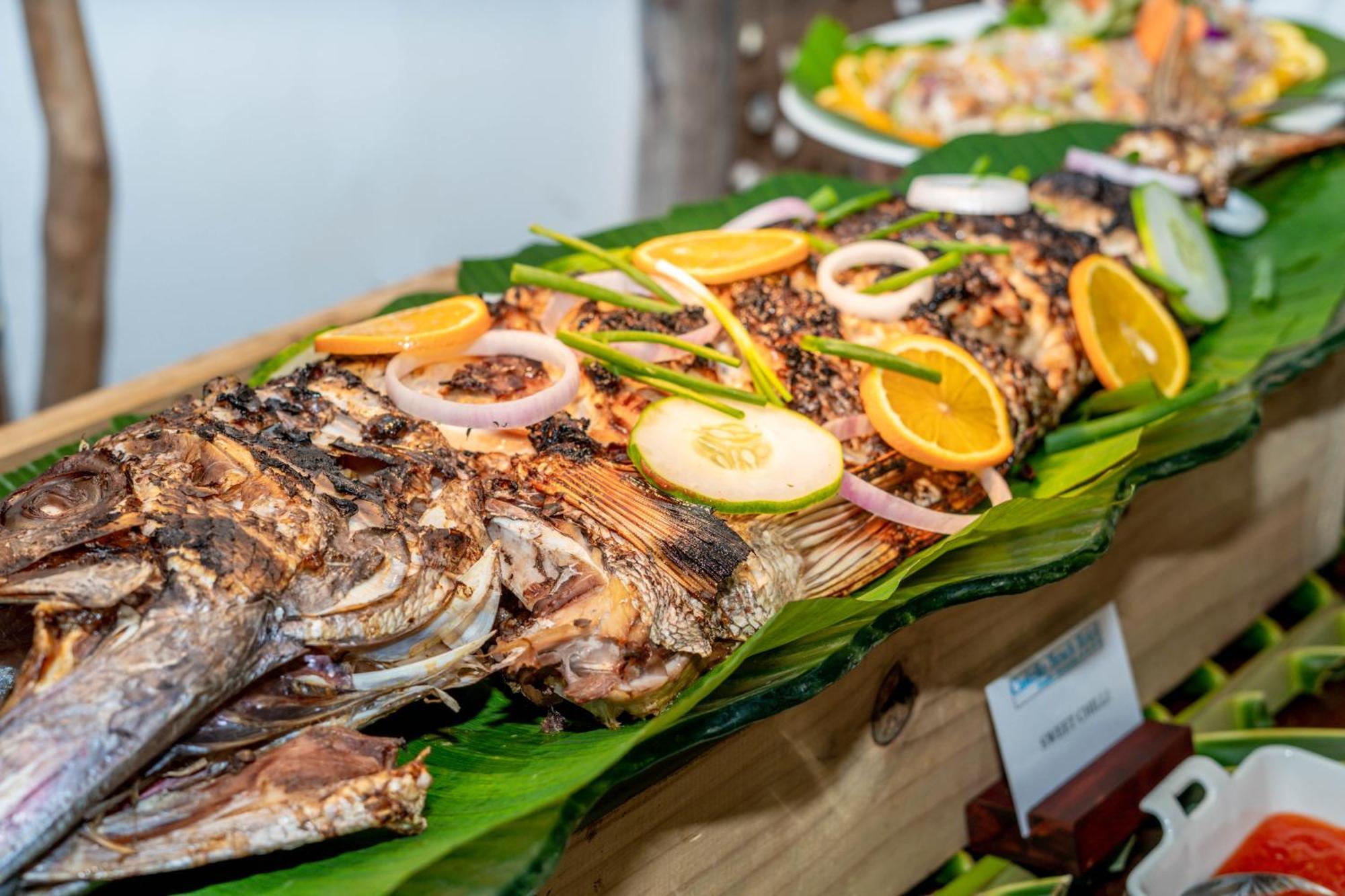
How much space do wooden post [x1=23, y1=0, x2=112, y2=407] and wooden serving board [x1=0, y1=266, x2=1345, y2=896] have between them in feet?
7.33

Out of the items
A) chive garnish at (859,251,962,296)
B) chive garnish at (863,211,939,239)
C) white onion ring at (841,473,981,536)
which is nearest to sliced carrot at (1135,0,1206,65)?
chive garnish at (863,211,939,239)

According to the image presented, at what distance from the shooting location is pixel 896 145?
5.12m

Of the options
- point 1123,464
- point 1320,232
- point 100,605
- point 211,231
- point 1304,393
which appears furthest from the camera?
point 211,231

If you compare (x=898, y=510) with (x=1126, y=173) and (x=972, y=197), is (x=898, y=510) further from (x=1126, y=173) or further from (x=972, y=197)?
(x=1126, y=173)

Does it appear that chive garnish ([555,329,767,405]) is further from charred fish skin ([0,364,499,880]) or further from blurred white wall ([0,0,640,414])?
blurred white wall ([0,0,640,414])

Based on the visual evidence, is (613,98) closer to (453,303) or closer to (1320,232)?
(1320,232)

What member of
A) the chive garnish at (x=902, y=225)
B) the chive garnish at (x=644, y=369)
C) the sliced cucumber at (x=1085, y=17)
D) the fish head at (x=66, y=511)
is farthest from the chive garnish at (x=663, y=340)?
the sliced cucumber at (x=1085, y=17)

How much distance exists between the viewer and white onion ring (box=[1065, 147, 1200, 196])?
12.2ft

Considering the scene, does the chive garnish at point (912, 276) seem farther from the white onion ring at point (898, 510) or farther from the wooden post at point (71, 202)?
the wooden post at point (71, 202)

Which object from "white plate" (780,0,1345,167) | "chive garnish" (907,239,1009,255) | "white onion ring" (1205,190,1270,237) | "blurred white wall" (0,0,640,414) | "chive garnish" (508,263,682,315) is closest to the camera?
"chive garnish" (508,263,682,315)

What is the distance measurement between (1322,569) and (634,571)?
99.6 inches

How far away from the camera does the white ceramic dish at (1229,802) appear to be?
7.43ft

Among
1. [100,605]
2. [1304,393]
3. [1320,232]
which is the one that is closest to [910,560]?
[100,605]

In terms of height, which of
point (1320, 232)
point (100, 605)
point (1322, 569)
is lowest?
point (1322, 569)
